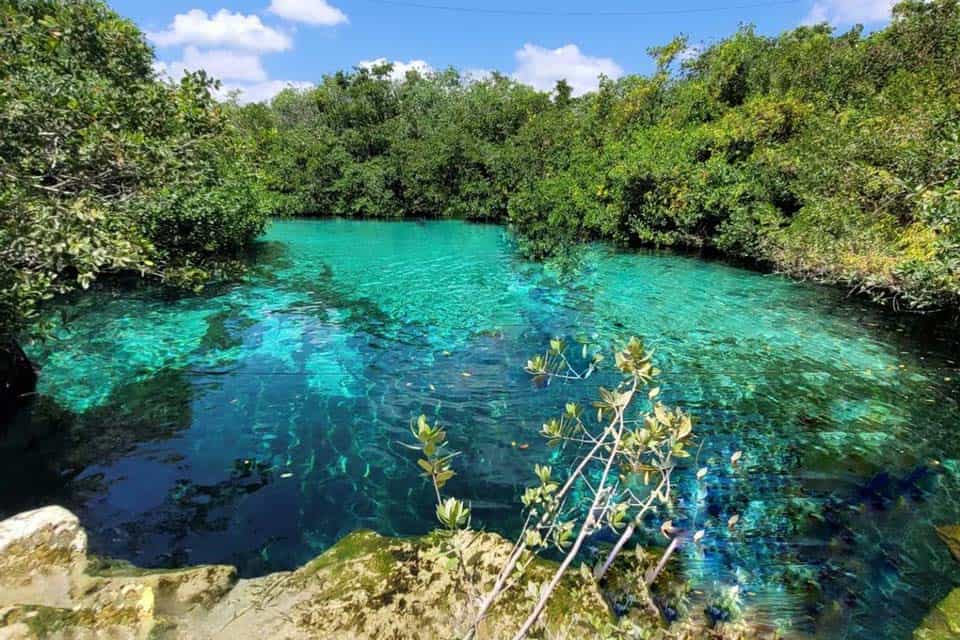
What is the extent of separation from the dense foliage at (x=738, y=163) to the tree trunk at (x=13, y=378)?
511 cm

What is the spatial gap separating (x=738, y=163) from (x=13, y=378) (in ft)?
77.3

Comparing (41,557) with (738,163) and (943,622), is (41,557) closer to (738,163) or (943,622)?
(943,622)

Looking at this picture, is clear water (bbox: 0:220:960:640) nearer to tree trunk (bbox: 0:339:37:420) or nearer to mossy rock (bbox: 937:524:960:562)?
mossy rock (bbox: 937:524:960:562)

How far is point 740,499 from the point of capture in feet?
17.8

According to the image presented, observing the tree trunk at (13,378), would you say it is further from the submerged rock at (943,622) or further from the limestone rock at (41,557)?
the submerged rock at (943,622)

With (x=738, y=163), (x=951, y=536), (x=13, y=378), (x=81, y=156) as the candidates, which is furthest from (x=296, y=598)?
(x=738, y=163)

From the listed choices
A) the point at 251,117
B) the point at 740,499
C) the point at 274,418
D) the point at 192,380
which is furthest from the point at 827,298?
the point at 251,117

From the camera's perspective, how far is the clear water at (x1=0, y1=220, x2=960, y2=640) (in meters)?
4.65

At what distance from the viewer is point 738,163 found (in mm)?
20594

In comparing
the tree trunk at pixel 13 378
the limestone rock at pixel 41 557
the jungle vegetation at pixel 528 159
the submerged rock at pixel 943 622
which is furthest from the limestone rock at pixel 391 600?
the tree trunk at pixel 13 378

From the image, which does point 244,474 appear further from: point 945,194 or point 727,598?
point 945,194

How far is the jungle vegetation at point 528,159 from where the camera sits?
5.34 metres

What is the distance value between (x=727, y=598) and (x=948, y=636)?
1437 millimetres

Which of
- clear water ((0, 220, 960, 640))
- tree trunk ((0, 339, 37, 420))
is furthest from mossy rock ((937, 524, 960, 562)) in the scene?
tree trunk ((0, 339, 37, 420))
